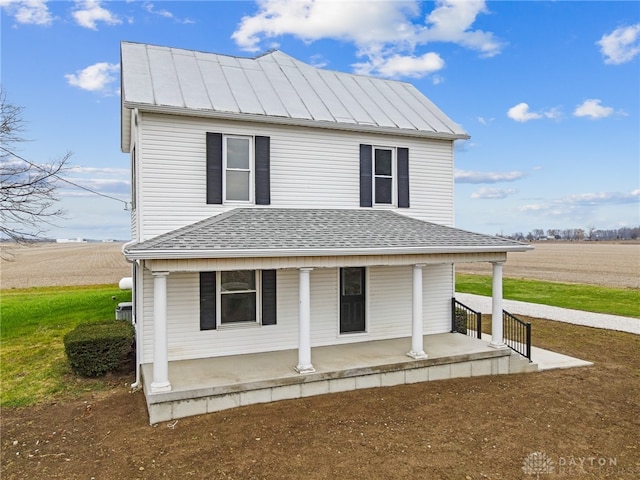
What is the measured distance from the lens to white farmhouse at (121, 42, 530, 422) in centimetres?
771

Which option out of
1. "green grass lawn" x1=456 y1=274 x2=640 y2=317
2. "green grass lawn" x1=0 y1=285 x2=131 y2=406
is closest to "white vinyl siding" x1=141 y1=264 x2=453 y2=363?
"green grass lawn" x1=0 y1=285 x2=131 y2=406

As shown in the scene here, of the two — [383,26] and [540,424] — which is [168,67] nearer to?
[383,26]

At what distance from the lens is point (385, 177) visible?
35.9 feet

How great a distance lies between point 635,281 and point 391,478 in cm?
3488

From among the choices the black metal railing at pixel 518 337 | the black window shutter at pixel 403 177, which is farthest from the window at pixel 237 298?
the black metal railing at pixel 518 337

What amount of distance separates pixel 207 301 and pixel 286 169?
11.7 ft

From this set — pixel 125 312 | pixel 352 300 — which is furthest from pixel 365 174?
pixel 125 312

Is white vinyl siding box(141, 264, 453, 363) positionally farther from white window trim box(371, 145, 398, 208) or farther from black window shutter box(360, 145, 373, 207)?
black window shutter box(360, 145, 373, 207)

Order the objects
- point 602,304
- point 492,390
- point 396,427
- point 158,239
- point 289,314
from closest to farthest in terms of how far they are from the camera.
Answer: point 396,427 < point 158,239 < point 492,390 < point 289,314 < point 602,304

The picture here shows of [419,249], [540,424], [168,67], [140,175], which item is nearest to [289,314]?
[419,249]

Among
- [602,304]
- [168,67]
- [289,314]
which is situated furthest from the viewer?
[602,304]

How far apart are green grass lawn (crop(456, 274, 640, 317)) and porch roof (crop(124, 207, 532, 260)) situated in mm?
13201

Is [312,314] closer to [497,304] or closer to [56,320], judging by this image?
[497,304]

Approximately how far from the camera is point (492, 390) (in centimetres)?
838
